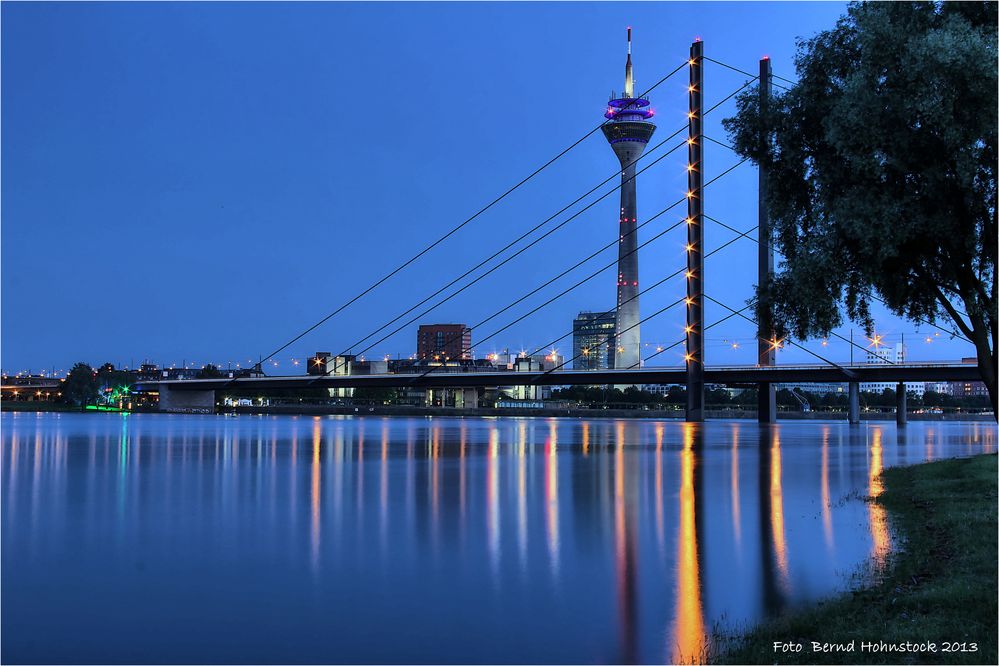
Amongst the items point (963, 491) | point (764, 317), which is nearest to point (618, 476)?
point (963, 491)

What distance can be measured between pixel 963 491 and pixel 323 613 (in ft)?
Result: 58.2

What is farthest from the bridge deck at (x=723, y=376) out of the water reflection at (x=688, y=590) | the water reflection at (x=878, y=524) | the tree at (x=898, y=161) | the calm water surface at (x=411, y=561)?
the tree at (x=898, y=161)

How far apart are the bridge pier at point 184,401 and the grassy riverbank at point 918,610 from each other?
157 metres

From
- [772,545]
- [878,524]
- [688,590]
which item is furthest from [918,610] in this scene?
[878,524]

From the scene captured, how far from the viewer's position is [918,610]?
10977mm

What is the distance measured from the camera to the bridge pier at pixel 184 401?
162 meters

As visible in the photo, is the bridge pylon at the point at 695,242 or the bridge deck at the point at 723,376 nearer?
the bridge pylon at the point at 695,242

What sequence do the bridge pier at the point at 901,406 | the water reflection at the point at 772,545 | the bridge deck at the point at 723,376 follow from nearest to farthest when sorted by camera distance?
the water reflection at the point at 772,545, the bridge deck at the point at 723,376, the bridge pier at the point at 901,406

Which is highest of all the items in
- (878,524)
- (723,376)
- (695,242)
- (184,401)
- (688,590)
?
(695,242)

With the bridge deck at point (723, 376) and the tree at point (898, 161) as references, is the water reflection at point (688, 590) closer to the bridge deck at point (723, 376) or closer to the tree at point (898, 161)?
the tree at point (898, 161)

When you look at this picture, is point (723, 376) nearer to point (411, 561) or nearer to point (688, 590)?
point (411, 561)

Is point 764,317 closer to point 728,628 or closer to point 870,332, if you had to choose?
point 870,332

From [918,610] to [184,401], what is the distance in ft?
547

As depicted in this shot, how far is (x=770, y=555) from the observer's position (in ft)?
53.6
